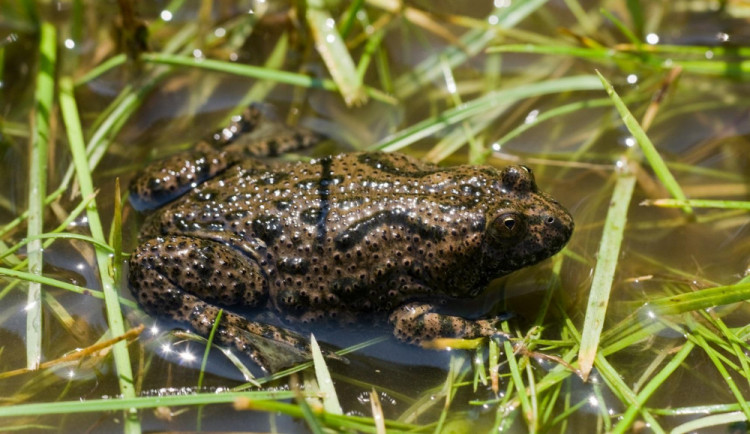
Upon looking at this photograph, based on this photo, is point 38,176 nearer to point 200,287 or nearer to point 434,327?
point 200,287

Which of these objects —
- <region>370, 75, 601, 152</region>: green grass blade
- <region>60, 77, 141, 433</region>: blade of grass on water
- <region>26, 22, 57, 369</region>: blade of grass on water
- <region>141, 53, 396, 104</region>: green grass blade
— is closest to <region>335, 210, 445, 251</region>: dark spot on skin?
<region>370, 75, 601, 152</region>: green grass blade

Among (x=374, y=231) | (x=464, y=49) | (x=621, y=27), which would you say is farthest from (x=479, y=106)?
(x=374, y=231)

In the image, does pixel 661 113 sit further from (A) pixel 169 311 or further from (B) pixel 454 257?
(A) pixel 169 311

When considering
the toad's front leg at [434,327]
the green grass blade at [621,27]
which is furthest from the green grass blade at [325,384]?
the green grass blade at [621,27]

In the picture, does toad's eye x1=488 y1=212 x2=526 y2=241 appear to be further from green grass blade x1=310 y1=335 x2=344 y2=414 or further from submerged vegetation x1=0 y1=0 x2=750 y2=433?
green grass blade x1=310 y1=335 x2=344 y2=414

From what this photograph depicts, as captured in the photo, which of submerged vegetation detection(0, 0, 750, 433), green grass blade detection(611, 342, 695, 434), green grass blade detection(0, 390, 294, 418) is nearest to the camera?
green grass blade detection(0, 390, 294, 418)

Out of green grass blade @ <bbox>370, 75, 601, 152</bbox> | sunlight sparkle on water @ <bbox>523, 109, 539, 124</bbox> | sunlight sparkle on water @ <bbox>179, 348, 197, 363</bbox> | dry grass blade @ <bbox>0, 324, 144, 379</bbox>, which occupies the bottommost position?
sunlight sparkle on water @ <bbox>179, 348, 197, 363</bbox>
